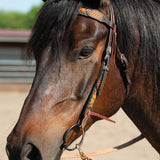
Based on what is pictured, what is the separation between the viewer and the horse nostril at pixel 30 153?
139cm

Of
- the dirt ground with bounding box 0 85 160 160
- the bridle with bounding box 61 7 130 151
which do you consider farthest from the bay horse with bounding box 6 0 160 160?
the dirt ground with bounding box 0 85 160 160

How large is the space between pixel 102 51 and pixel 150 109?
0.63 meters

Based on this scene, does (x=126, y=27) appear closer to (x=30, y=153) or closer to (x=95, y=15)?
(x=95, y=15)

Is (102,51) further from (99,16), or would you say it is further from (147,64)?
(147,64)

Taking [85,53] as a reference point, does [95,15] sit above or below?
above

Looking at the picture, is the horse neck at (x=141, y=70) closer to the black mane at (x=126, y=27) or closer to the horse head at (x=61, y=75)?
the black mane at (x=126, y=27)

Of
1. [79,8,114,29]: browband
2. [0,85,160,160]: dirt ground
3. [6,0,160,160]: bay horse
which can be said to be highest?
[79,8,114,29]: browband

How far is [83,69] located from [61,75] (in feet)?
0.49

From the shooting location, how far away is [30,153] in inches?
57.1

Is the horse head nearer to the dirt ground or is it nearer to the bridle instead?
the bridle

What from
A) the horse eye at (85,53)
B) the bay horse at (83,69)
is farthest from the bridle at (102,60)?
the horse eye at (85,53)

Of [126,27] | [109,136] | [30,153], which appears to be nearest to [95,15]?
[126,27]

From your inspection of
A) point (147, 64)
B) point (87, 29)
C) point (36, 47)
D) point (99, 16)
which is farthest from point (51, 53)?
point (147, 64)

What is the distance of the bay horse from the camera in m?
1.48
